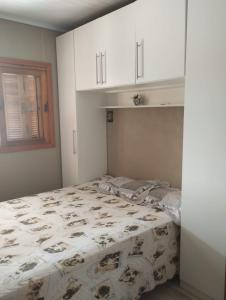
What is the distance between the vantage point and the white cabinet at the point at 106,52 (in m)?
2.13

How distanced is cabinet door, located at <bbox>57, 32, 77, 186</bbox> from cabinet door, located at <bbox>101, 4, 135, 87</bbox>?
1.74 feet

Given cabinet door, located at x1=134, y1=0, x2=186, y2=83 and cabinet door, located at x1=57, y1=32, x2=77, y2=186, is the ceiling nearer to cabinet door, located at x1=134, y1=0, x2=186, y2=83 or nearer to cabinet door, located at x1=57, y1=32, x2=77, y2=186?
cabinet door, located at x1=57, y1=32, x2=77, y2=186

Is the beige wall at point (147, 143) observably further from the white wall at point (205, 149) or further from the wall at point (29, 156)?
the wall at point (29, 156)

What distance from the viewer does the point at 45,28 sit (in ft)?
9.25

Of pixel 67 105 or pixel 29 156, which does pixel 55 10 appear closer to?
pixel 67 105

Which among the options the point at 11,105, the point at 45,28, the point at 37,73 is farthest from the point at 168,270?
the point at 45,28

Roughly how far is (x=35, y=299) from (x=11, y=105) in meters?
1.99

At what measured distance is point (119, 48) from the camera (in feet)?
7.25

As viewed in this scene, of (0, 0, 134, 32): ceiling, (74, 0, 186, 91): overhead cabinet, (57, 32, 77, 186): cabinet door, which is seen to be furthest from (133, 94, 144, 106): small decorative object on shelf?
(0, 0, 134, 32): ceiling

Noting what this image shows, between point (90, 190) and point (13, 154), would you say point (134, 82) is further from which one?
point (13, 154)

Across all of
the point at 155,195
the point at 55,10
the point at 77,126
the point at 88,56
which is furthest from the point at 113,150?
the point at 55,10

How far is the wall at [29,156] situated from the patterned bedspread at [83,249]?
49 cm

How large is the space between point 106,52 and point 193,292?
82.0 inches

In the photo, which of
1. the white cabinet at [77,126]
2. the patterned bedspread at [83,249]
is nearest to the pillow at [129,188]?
the patterned bedspread at [83,249]
